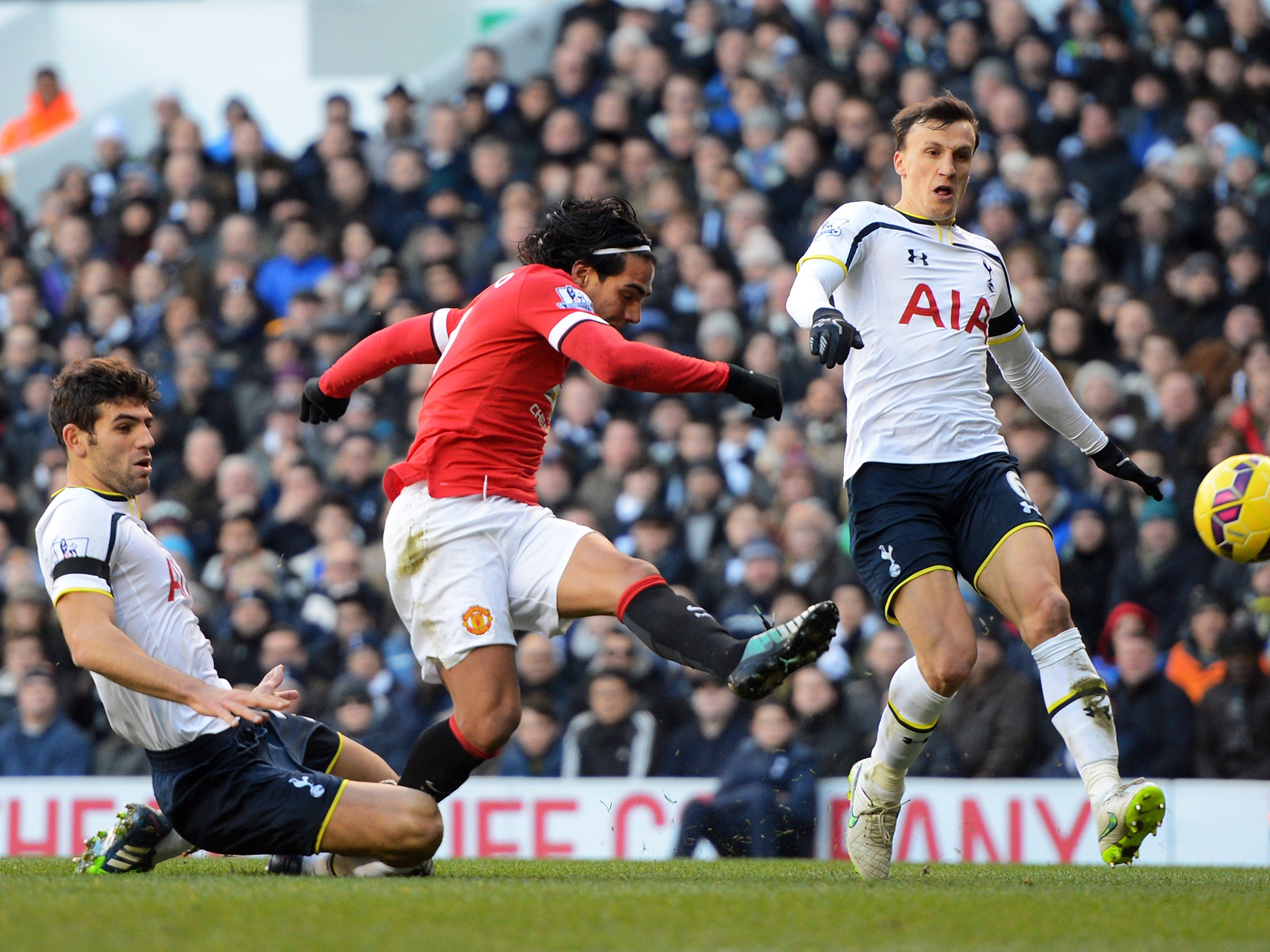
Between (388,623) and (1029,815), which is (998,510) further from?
(388,623)

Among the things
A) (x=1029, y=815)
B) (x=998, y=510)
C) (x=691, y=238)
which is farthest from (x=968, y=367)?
(x=691, y=238)

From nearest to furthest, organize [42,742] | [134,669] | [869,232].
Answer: [134,669] → [869,232] → [42,742]

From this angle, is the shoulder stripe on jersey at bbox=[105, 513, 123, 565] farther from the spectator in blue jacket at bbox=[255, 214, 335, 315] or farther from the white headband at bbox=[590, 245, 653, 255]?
the spectator in blue jacket at bbox=[255, 214, 335, 315]

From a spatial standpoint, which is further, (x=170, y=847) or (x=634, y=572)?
(x=170, y=847)

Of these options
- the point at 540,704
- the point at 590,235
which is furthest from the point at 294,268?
the point at 590,235

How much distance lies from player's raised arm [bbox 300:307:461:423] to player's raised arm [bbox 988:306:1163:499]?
1.96 m

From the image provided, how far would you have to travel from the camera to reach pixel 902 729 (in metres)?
5.21

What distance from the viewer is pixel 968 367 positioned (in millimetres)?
5375

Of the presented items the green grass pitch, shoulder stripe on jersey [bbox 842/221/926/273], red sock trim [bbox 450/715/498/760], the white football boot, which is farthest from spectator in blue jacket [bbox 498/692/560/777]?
shoulder stripe on jersey [bbox 842/221/926/273]

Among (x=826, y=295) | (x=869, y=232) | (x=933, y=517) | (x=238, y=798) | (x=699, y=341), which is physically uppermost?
(x=699, y=341)

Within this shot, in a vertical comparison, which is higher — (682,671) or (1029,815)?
(682,671)

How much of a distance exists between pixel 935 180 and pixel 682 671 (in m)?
3.96

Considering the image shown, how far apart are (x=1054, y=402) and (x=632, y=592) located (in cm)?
193

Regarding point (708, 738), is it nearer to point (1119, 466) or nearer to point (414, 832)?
point (1119, 466)
